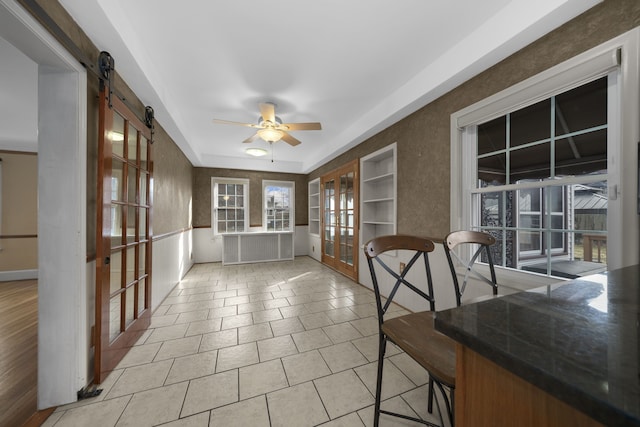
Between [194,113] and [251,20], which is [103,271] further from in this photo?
[194,113]

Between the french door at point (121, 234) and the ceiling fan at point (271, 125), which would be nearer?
the french door at point (121, 234)

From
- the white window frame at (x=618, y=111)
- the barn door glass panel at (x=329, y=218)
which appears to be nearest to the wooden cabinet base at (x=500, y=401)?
the white window frame at (x=618, y=111)

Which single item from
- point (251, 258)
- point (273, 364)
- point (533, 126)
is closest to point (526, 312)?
point (273, 364)

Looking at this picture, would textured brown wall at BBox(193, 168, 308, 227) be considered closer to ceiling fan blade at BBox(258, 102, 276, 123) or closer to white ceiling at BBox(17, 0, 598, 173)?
white ceiling at BBox(17, 0, 598, 173)

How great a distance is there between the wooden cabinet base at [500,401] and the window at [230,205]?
5.86m

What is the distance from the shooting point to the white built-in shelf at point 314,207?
6023mm

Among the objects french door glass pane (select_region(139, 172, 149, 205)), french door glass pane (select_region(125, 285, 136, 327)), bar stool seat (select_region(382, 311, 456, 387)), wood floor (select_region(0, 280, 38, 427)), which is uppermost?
french door glass pane (select_region(139, 172, 149, 205))

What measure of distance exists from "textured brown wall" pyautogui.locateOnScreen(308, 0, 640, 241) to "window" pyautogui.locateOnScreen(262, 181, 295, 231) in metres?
3.04

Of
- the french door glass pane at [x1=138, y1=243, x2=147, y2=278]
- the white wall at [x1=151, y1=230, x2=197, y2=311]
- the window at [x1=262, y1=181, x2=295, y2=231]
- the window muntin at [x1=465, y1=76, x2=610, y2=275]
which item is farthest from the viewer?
the window at [x1=262, y1=181, x2=295, y2=231]

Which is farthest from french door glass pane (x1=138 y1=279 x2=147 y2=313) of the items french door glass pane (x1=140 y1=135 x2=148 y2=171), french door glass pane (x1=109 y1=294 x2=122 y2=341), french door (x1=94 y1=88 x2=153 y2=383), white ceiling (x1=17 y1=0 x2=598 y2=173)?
white ceiling (x1=17 y1=0 x2=598 y2=173)

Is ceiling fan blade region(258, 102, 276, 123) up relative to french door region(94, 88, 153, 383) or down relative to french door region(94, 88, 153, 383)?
up

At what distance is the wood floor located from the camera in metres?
1.38

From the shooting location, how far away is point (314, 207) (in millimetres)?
6164

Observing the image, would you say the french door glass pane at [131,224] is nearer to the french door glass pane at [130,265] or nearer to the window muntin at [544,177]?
the french door glass pane at [130,265]
